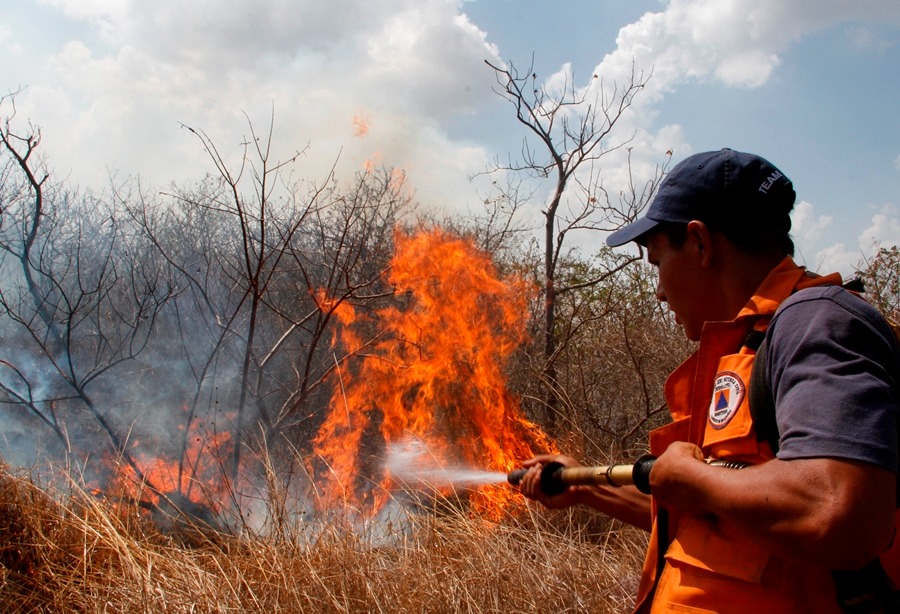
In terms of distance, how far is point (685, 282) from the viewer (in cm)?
181

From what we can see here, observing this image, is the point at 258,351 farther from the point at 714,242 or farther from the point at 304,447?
the point at 714,242

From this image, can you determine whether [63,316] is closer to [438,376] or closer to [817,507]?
[438,376]

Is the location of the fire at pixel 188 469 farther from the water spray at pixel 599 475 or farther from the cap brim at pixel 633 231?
the cap brim at pixel 633 231

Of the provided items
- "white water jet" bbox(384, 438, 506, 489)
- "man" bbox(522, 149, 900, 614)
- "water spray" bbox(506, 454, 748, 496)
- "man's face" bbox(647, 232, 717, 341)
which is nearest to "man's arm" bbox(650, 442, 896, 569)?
"man" bbox(522, 149, 900, 614)

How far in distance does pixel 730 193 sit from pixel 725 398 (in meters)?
0.54

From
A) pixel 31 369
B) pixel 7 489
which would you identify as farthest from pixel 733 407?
pixel 31 369

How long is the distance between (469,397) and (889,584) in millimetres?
5984

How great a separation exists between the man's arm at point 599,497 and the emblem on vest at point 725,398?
73 centimetres

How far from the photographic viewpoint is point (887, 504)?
46.5 inches

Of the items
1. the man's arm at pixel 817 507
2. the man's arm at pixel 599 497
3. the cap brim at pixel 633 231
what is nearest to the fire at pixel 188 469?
the man's arm at pixel 599 497

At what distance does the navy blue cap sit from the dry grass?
2.63m

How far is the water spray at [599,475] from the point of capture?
1662mm

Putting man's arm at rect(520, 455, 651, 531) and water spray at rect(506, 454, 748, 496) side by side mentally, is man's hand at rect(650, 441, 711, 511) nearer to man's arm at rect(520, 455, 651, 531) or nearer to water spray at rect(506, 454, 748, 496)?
water spray at rect(506, 454, 748, 496)

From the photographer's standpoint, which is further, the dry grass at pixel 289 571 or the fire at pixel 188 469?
the fire at pixel 188 469
